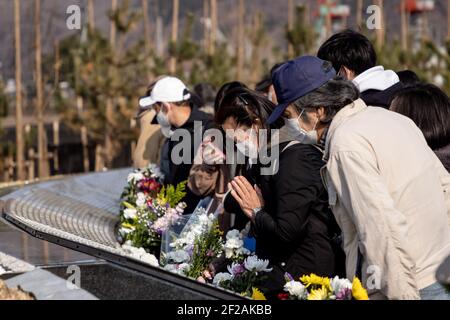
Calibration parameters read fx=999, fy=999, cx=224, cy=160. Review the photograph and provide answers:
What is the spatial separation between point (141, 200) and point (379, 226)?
161 inches

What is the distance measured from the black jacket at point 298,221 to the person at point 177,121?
8.47 ft

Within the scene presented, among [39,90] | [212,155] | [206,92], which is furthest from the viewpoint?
[39,90]

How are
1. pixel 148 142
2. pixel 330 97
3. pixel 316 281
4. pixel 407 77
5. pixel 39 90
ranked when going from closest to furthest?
pixel 316 281 → pixel 330 97 → pixel 407 77 → pixel 148 142 → pixel 39 90

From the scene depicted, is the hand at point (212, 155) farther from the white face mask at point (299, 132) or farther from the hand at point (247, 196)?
the white face mask at point (299, 132)

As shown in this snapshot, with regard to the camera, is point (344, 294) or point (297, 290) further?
point (297, 290)

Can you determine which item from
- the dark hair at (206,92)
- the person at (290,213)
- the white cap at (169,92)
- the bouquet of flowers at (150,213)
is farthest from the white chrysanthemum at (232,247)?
the dark hair at (206,92)

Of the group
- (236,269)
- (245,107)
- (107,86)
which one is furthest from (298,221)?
(107,86)

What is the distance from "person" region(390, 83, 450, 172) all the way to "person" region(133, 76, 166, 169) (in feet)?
14.1

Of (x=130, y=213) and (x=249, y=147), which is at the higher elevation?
(x=249, y=147)

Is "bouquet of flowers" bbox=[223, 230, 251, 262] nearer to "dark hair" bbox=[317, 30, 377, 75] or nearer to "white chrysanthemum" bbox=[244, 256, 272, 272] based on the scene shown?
"white chrysanthemum" bbox=[244, 256, 272, 272]

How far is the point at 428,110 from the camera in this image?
15.4 ft

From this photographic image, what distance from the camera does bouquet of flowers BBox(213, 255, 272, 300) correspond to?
4.73 meters

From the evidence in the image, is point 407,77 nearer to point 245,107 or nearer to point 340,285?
point 245,107

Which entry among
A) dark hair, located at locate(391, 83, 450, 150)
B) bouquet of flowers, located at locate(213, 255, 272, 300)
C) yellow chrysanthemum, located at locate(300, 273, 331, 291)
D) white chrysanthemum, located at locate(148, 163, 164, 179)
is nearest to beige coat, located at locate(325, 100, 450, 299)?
yellow chrysanthemum, located at locate(300, 273, 331, 291)
